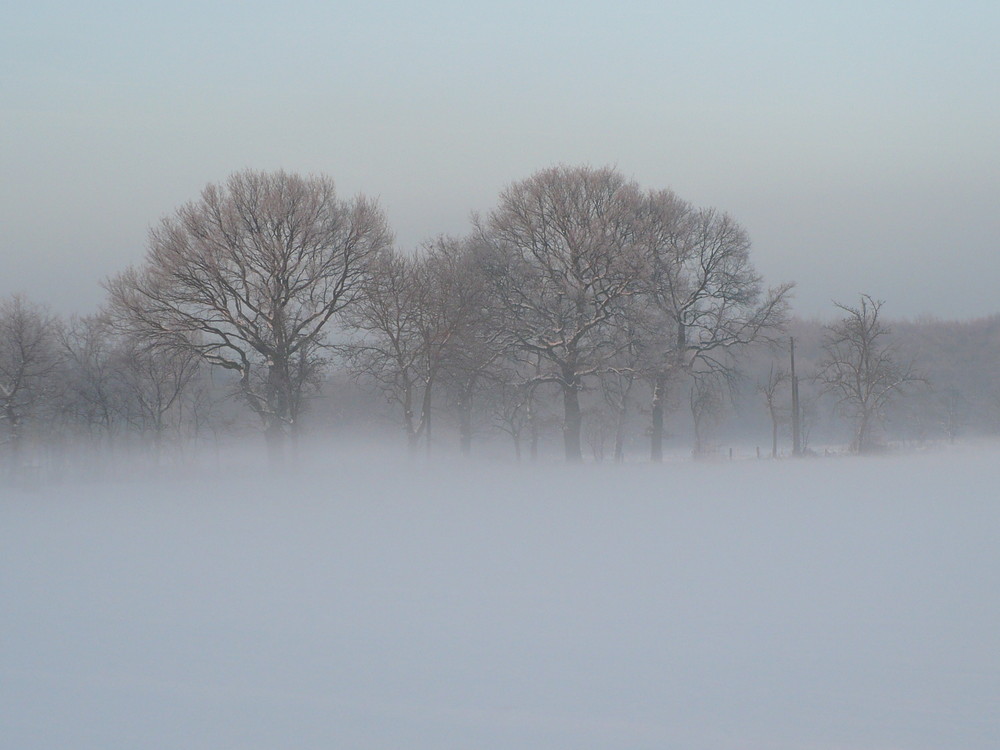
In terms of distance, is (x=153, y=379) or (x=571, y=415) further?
(x=153, y=379)

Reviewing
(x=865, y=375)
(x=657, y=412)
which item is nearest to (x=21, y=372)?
(x=657, y=412)

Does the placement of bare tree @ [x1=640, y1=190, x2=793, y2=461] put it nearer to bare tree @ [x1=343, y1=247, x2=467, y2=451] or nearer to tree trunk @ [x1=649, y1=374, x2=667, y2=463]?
tree trunk @ [x1=649, y1=374, x2=667, y2=463]

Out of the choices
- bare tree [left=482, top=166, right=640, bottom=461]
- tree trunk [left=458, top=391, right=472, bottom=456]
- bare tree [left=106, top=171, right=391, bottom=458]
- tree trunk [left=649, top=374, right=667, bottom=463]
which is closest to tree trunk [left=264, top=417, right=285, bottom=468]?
bare tree [left=106, top=171, right=391, bottom=458]

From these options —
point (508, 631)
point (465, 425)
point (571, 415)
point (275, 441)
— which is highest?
point (571, 415)

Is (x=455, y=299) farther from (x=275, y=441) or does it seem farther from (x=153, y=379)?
(x=153, y=379)

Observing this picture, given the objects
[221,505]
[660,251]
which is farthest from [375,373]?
[660,251]

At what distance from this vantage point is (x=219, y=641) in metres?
8.75

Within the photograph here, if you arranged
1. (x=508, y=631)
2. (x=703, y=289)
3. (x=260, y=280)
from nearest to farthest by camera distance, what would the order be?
(x=508, y=631)
(x=260, y=280)
(x=703, y=289)

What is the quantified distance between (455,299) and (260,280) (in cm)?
699

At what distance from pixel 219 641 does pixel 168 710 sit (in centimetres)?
183

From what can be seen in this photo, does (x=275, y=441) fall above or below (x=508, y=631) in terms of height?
above

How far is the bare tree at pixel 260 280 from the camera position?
30.4 m

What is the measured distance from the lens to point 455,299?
32.8 metres

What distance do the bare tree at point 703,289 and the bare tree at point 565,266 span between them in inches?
89.2
